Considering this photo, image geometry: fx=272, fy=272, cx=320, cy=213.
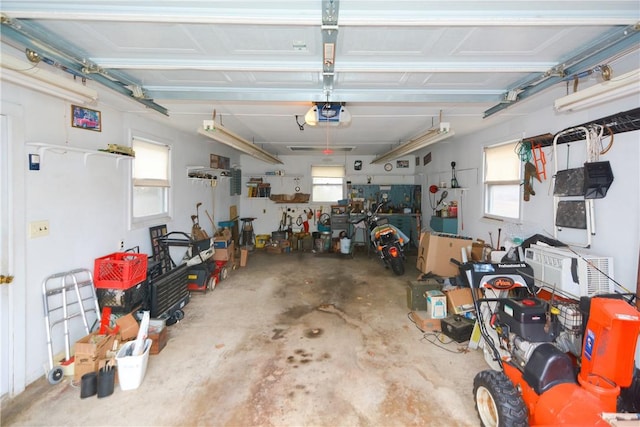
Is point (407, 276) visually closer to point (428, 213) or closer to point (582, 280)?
point (428, 213)

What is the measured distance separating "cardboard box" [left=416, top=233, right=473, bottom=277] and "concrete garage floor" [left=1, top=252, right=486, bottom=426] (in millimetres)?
1279

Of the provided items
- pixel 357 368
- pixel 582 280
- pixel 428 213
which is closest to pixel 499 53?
pixel 582 280

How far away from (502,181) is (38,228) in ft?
17.6

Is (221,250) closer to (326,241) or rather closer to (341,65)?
(326,241)

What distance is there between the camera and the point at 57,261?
8.15ft

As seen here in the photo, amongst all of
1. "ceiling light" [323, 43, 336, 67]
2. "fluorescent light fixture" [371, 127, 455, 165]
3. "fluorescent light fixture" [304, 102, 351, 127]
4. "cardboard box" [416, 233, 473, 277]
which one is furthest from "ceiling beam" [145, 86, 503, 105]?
"cardboard box" [416, 233, 473, 277]

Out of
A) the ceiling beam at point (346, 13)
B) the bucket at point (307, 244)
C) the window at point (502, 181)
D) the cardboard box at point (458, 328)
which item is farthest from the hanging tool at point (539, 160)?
the bucket at point (307, 244)

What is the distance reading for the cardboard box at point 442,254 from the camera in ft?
15.0

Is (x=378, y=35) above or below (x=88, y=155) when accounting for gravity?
above

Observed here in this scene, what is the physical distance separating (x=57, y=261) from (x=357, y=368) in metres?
2.90

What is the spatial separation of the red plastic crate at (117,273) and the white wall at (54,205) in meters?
0.15

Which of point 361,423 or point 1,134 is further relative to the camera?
point 1,134

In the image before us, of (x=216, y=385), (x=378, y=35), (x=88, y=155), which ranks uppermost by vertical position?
(x=378, y=35)

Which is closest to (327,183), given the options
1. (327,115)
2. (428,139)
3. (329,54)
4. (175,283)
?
(428,139)
